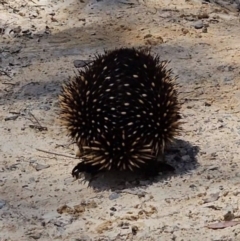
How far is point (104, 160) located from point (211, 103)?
1312 millimetres

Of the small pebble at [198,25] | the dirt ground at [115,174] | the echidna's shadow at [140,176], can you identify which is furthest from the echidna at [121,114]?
the small pebble at [198,25]

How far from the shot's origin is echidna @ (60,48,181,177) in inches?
152

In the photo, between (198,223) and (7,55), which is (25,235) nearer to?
(198,223)

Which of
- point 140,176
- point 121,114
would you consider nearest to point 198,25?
point 140,176

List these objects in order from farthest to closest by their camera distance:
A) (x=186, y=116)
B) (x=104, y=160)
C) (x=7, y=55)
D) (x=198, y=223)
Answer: (x=7, y=55), (x=186, y=116), (x=104, y=160), (x=198, y=223)

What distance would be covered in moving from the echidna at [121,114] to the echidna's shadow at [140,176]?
9 centimetres

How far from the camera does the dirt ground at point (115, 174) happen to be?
12.1 ft

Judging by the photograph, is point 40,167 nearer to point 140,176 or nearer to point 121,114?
point 140,176

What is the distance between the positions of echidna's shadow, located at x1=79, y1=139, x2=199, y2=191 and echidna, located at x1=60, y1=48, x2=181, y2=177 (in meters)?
0.09

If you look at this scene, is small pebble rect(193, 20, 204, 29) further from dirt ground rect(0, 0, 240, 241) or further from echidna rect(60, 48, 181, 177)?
echidna rect(60, 48, 181, 177)

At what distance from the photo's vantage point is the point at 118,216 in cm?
375

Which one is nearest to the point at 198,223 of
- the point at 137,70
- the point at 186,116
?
the point at 137,70

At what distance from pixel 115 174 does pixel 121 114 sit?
1.53 feet

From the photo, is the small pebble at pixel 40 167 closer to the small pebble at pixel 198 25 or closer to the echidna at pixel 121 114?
the echidna at pixel 121 114
